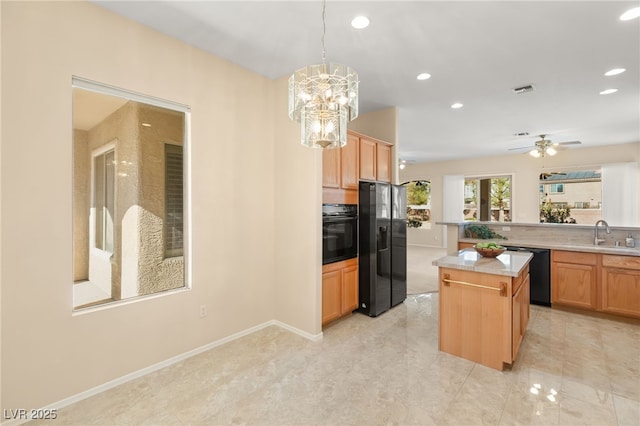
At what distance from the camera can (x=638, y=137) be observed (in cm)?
611

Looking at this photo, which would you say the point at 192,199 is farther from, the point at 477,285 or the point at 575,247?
the point at 575,247

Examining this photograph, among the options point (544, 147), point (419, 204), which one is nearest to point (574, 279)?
point (544, 147)

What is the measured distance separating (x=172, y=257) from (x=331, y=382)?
181 centimetres

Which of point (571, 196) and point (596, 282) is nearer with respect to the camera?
point (596, 282)

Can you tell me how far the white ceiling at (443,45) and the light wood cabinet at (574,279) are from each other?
7.02ft

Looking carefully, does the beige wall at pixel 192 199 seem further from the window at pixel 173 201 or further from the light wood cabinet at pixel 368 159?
the light wood cabinet at pixel 368 159

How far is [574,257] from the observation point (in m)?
3.99

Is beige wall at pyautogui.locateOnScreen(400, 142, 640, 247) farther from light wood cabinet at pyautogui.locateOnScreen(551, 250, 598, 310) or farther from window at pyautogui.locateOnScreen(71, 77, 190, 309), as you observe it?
window at pyautogui.locateOnScreen(71, 77, 190, 309)

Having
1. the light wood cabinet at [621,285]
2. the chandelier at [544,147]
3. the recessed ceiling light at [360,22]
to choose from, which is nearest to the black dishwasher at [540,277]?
the light wood cabinet at [621,285]

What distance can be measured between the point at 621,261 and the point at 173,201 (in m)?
5.29

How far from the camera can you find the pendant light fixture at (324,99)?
1824mm

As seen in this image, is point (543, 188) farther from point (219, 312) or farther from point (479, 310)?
point (219, 312)

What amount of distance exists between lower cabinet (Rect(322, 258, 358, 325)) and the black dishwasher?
2633 mm

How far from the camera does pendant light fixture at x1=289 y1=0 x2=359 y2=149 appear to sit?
182 centimetres
